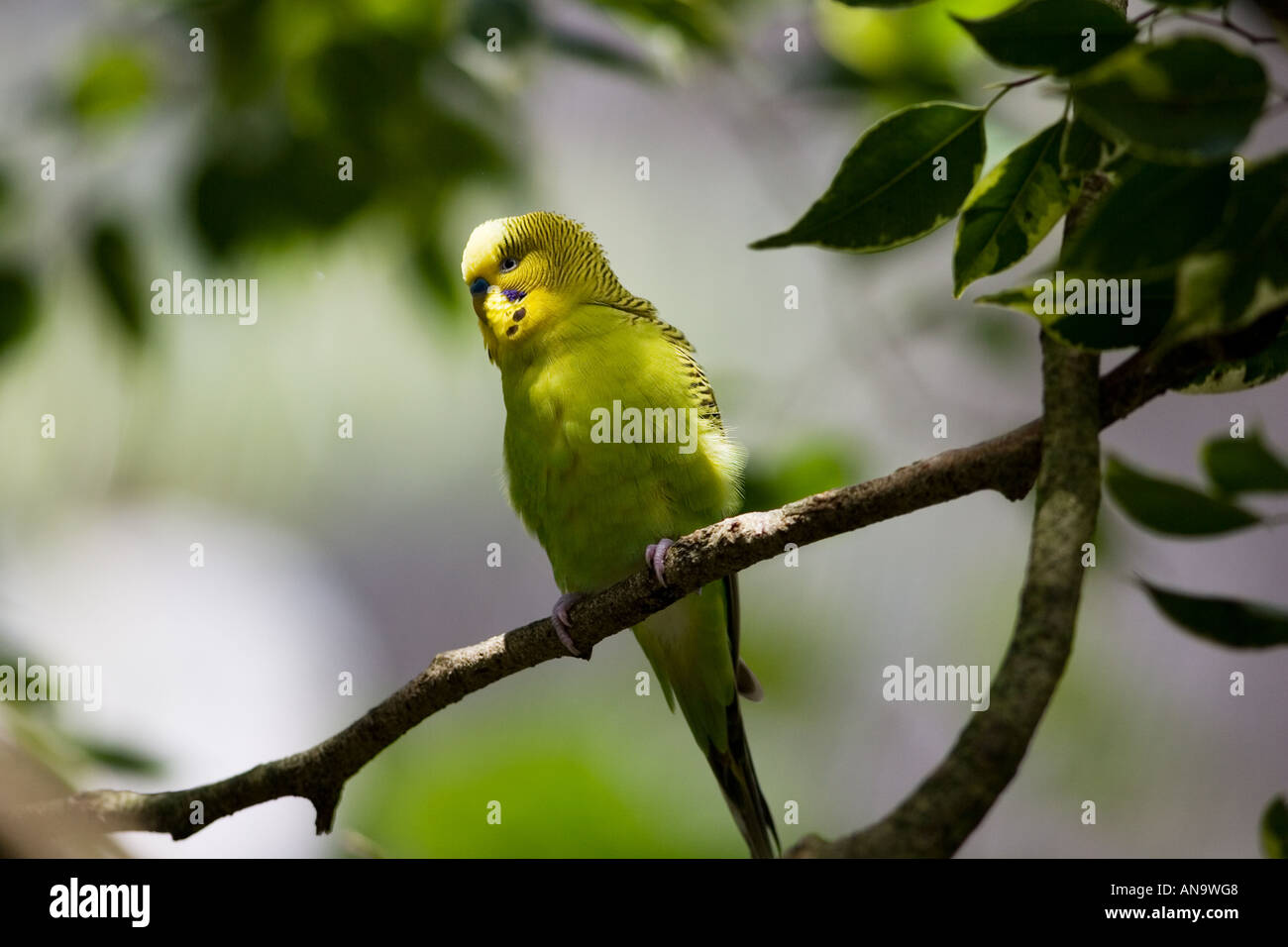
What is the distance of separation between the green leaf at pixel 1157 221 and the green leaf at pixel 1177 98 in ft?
0.12

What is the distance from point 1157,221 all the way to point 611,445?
1.54 metres

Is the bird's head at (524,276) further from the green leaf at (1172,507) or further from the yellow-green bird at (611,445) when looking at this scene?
the green leaf at (1172,507)

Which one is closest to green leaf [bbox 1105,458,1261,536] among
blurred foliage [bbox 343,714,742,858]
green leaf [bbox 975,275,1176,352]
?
green leaf [bbox 975,275,1176,352]

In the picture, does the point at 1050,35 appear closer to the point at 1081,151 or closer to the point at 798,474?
the point at 1081,151

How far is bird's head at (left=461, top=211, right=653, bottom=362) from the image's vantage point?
246cm

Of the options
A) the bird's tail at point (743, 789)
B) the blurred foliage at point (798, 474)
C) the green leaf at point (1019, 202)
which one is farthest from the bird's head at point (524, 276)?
the green leaf at point (1019, 202)

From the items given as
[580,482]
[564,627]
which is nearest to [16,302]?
[580,482]

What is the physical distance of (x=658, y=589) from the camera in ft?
5.55

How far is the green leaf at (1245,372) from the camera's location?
1100mm
